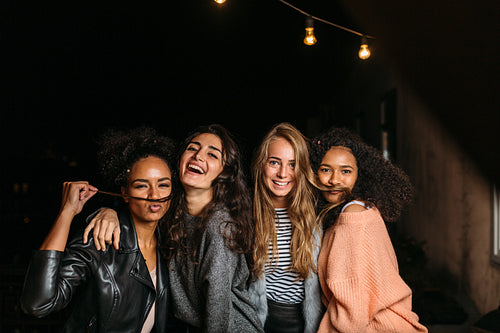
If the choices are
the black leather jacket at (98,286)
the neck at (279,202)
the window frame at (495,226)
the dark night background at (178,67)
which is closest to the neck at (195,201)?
the black leather jacket at (98,286)

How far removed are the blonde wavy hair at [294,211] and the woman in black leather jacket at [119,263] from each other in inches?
23.3

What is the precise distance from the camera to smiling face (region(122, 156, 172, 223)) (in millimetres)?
2105

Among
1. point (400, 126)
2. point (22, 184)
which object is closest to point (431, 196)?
point (400, 126)

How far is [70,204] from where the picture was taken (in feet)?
6.40

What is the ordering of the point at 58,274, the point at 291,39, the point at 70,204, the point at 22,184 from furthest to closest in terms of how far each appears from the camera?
the point at 291,39 < the point at 22,184 < the point at 70,204 < the point at 58,274

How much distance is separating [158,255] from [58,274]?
22.3 inches

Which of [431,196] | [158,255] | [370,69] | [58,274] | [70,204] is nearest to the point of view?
[58,274]

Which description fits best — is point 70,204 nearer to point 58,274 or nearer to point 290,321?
point 58,274

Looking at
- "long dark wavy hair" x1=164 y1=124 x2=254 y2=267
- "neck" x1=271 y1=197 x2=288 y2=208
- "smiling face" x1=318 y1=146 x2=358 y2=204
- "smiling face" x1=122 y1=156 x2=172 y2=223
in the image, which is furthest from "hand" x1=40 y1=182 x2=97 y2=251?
"smiling face" x1=318 y1=146 x2=358 y2=204

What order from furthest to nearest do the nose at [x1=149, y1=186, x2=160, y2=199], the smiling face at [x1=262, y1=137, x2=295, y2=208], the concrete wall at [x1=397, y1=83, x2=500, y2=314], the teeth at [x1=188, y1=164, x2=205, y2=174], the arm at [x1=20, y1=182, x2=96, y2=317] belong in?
the concrete wall at [x1=397, y1=83, x2=500, y2=314], the smiling face at [x1=262, y1=137, x2=295, y2=208], the teeth at [x1=188, y1=164, x2=205, y2=174], the nose at [x1=149, y1=186, x2=160, y2=199], the arm at [x1=20, y1=182, x2=96, y2=317]

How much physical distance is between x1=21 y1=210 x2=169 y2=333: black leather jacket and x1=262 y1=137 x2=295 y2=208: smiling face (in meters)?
A: 0.88

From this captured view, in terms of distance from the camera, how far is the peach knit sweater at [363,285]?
1998mm

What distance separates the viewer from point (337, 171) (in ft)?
7.73

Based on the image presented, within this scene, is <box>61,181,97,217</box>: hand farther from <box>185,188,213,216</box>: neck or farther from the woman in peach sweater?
the woman in peach sweater
